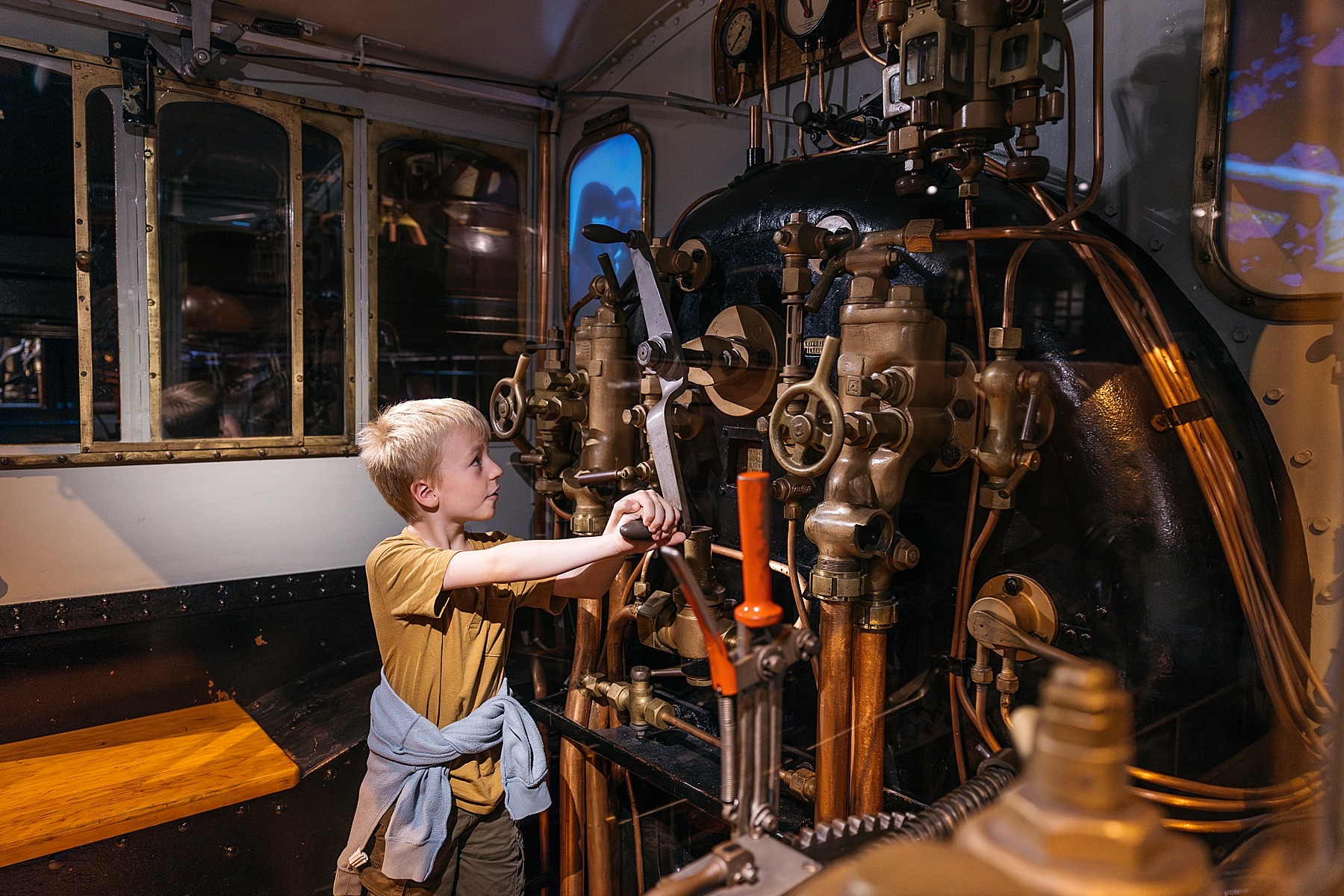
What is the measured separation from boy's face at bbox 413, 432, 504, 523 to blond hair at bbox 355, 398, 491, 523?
14 mm

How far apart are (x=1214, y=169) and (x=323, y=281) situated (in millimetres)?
2355

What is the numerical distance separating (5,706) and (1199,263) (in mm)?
2842

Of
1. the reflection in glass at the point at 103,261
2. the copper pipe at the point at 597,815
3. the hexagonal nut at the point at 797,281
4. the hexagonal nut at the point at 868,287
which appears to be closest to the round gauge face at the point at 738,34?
the hexagonal nut at the point at 797,281

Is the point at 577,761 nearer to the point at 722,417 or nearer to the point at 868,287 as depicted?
the point at 722,417

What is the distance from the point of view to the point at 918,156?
4.17 ft

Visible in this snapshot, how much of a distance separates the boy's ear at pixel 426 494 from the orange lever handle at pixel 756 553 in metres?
0.97

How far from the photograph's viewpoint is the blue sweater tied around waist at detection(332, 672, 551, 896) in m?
1.44

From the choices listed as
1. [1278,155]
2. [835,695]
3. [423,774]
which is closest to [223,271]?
[423,774]

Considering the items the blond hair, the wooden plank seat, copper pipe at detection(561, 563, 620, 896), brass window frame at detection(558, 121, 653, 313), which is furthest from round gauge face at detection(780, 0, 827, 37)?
the wooden plank seat

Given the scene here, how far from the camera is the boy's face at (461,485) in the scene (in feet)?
4.95

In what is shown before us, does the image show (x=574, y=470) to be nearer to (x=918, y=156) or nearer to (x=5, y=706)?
(x=918, y=156)

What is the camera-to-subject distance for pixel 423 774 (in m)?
1.47

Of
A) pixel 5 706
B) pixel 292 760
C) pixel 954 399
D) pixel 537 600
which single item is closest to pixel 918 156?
pixel 954 399

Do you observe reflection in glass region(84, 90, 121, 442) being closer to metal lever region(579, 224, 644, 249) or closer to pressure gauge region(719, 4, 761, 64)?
metal lever region(579, 224, 644, 249)
